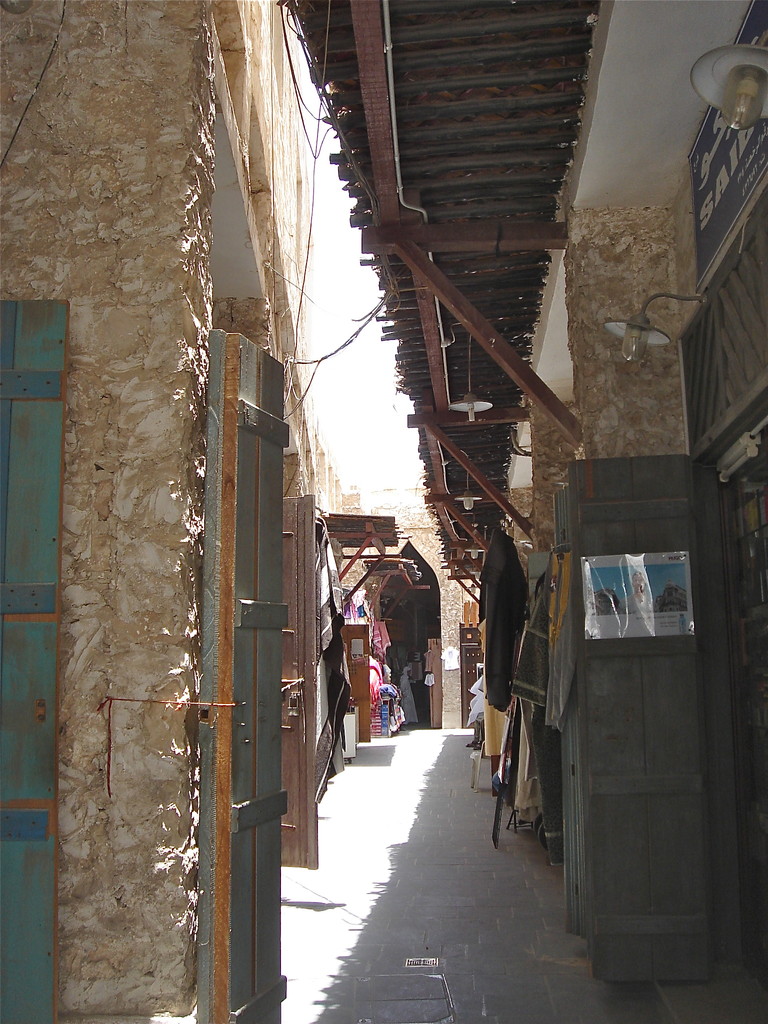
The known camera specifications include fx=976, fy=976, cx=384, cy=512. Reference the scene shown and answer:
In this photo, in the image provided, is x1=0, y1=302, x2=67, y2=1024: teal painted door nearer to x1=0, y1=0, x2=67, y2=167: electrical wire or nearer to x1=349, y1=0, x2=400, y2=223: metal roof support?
x1=0, y1=0, x2=67, y2=167: electrical wire

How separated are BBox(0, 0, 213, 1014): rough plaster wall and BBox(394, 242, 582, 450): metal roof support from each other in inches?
90.2

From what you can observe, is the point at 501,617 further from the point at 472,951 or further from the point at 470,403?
the point at 472,951

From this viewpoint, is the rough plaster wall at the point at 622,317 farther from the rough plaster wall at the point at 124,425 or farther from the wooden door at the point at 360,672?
the wooden door at the point at 360,672

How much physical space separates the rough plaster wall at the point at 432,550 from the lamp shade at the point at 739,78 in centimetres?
2074

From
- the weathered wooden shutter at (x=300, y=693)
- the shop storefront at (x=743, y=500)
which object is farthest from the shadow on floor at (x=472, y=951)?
the shop storefront at (x=743, y=500)

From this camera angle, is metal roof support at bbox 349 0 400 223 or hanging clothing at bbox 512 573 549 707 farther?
hanging clothing at bbox 512 573 549 707

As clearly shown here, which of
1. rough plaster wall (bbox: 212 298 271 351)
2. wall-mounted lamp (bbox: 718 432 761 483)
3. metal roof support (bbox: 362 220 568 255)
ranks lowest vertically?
wall-mounted lamp (bbox: 718 432 761 483)

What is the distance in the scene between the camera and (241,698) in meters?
2.96

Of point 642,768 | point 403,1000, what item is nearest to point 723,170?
point 642,768

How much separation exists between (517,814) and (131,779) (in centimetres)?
594

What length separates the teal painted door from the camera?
2680mm

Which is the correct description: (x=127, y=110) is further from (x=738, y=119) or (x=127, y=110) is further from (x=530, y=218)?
(x=530, y=218)

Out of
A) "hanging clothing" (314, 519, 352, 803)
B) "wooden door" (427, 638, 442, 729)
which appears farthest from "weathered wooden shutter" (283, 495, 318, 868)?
"wooden door" (427, 638, 442, 729)

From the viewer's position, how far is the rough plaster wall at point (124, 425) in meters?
2.80
